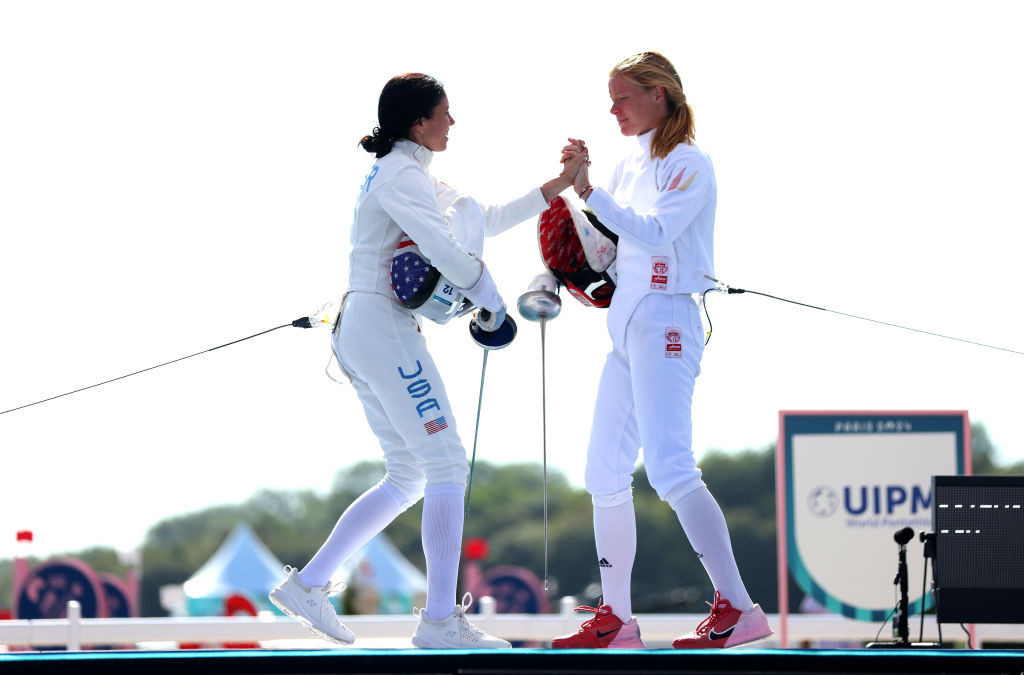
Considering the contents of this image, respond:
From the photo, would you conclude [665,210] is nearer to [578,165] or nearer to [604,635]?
[578,165]

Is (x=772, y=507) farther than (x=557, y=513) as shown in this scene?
No

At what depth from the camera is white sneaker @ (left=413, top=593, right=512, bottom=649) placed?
3.39 meters

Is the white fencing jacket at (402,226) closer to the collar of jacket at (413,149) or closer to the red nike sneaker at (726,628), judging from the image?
the collar of jacket at (413,149)

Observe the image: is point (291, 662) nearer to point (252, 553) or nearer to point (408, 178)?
point (408, 178)

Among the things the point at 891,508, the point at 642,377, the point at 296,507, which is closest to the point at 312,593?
the point at 642,377

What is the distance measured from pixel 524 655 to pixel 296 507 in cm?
6314

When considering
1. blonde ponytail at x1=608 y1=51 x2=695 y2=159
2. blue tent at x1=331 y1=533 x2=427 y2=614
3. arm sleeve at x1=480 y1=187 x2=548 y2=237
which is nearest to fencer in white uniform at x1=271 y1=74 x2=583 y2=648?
arm sleeve at x1=480 y1=187 x2=548 y2=237

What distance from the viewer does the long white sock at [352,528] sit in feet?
11.7

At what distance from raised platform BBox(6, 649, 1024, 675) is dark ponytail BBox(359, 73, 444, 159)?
1485 mm

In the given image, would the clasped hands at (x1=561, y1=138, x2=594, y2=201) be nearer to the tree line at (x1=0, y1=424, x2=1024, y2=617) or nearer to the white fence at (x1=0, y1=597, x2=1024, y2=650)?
the white fence at (x1=0, y1=597, x2=1024, y2=650)

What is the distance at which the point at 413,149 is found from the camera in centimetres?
362

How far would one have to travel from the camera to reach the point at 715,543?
3.52 m

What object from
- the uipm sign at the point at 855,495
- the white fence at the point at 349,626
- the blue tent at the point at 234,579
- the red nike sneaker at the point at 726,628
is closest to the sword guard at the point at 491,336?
the red nike sneaker at the point at 726,628

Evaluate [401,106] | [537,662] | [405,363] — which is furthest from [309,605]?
[401,106]
